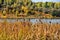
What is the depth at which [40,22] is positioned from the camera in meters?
6.85

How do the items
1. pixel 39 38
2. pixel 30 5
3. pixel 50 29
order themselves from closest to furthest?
pixel 39 38
pixel 50 29
pixel 30 5

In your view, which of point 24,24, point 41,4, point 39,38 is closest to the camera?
point 39,38

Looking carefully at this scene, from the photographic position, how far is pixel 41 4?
84.4m

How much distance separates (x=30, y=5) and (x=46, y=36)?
7203cm

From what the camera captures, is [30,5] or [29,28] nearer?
[29,28]

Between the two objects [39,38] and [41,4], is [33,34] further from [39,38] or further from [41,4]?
[41,4]

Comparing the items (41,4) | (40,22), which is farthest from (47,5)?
(40,22)

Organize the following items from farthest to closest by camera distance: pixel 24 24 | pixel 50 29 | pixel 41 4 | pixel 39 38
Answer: pixel 41 4, pixel 24 24, pixel 50 29, pixel 39 38

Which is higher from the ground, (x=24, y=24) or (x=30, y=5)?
(x=24, y=24)

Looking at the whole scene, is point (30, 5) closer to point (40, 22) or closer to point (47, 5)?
point (47, 5)

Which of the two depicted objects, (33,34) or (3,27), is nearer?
(33,34)

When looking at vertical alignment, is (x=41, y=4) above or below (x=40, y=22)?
below

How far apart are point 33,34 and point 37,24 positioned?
1072mm

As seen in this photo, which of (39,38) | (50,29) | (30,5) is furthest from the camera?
(30,5)
